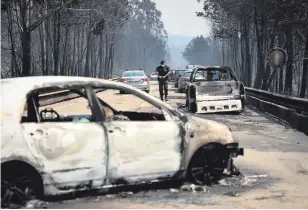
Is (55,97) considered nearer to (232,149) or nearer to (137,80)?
(137,80)

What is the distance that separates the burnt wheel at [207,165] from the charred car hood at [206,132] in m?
0.13

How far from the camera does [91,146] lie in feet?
18.5

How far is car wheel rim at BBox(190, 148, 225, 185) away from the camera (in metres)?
6.55

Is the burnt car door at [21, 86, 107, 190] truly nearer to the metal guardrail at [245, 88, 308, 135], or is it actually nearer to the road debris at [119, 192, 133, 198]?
the road debris at [119, 192, 133, 198]

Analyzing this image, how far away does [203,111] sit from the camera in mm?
17031

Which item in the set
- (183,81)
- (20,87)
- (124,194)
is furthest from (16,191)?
(183,81)

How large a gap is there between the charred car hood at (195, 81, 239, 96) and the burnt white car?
1061 cm

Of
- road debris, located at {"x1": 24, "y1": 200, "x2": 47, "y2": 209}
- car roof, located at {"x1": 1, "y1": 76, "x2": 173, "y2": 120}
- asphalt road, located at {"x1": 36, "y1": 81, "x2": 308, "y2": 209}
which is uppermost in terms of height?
car roof, located at {"x1": 1, "y1": 76, "x2": 173, "y2": 120}

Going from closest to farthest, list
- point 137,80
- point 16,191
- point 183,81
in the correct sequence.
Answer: point 16,191 → point 137,80 → point 183,81

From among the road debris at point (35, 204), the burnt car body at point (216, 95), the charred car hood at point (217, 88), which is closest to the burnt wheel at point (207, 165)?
the road debris at point (35, 204)

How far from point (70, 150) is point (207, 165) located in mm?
2059

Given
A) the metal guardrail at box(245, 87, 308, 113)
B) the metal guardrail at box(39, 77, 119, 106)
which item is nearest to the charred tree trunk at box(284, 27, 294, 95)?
the metal guardrail at box(245, 87, 308, 113)

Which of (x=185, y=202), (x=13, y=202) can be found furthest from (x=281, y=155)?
(x=13, y=202)

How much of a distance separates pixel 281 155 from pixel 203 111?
7824 mm
